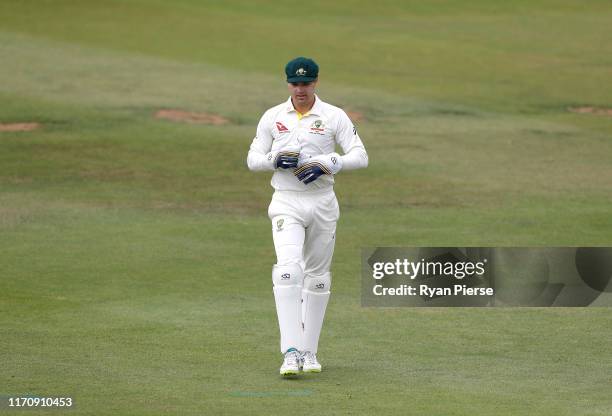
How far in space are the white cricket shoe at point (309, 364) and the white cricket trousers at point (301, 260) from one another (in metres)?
0.07

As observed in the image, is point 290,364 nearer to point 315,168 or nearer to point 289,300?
point 289,300

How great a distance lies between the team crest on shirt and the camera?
10.1 metres

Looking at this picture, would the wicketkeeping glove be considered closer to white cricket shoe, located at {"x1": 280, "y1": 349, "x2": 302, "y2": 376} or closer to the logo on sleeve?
the logo on sleeve

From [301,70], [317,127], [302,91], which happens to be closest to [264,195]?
[317,127]

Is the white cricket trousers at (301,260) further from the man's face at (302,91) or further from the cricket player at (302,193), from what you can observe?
the man's face at (302,91)

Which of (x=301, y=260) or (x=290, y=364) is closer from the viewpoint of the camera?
(x=290, y=364)

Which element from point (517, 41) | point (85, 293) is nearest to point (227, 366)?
point (85, 293)

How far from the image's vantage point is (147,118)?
2330 cm

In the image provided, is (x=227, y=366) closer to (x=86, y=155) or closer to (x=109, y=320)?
(x=109, y=320)

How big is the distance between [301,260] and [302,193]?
51 centimetres

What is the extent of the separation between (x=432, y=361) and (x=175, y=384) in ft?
6.94

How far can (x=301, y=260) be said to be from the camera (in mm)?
9906

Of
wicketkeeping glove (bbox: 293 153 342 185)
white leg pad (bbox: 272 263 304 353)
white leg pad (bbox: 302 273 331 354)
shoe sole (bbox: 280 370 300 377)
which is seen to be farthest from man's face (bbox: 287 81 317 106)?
shoe sole (bbox: 280 370 300 377)

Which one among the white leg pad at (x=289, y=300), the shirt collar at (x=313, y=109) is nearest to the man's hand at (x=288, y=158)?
the shirt collar at (x=313, y=109)
